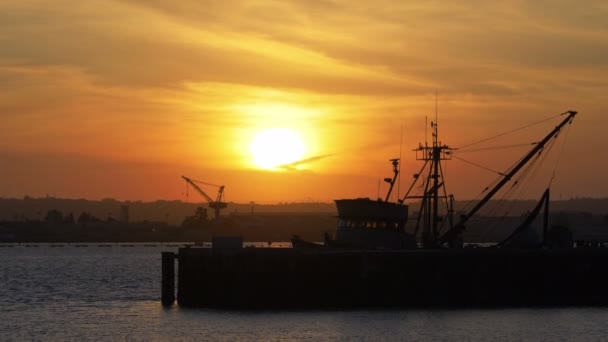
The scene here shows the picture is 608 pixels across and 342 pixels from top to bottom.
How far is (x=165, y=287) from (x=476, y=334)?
98.0ft

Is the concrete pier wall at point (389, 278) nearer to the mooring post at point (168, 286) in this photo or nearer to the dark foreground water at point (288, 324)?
the mooring post at point (168, 286)

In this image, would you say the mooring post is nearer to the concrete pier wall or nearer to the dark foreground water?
the dark foreground water

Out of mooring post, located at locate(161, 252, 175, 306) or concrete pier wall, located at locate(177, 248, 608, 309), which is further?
mooring post, located at locate(161, 252, 175, 306)

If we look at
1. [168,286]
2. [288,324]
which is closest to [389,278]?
[288,324]

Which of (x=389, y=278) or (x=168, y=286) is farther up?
(x=389, y=278)

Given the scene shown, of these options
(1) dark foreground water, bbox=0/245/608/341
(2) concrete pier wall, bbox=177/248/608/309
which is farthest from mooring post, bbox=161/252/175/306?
(2) concrete pier wall, bbox=177/248/608/309

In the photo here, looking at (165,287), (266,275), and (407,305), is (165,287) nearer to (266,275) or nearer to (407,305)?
(266,275)

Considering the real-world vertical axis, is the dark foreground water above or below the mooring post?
below

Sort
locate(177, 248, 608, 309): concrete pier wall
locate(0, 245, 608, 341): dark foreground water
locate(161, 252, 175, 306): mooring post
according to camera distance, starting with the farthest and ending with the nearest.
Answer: locate(161, 252, 175, 306): mooring post < locate(177, 248, 608, 309): concrete pier wall < locate(0, 245, 608, 341): dark foreground water

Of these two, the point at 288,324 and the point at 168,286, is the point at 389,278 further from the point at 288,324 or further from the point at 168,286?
the point at 168,286

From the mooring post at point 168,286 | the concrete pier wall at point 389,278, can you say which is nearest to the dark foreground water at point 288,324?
the mooring post at point 168,286

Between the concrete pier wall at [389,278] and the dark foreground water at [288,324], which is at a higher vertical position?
the concrete pier wall at [389,278]

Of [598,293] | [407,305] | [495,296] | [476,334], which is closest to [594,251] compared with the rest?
[598,293]

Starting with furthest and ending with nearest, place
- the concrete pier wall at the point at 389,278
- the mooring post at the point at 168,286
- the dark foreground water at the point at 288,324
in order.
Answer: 1. the mooring post at the point at 168,286
2. the concrete pier wall at the point at 389,278
3. the dark foreground water at the point at 288,324
